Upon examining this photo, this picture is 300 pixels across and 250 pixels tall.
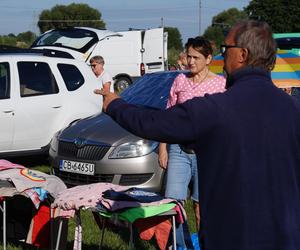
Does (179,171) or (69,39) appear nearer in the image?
(179,171)

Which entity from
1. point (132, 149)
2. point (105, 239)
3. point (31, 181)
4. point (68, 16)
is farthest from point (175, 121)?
point (68, 16)

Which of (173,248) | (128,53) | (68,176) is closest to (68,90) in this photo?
(68,176)

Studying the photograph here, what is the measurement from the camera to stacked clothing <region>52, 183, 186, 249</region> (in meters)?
4.21

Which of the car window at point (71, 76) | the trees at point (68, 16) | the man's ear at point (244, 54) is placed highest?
the man's ear at point (244, 54)

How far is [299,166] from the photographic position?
2855 millimetres

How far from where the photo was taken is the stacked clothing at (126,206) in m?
4.21

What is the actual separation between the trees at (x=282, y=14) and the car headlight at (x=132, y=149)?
215ft

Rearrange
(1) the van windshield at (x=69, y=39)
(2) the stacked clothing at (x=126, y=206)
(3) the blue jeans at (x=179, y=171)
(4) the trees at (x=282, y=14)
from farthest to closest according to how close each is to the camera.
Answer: (4) the trees at (x=282, y=14) → (1) the van windshield at (x=69, y=39) → (3) the blue jeans at (x=179, y=171) → (2) the stacked clothing at (x=126, y=206)

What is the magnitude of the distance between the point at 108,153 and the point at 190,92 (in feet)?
7.95

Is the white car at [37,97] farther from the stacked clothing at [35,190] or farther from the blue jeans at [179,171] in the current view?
the blue jeans at [179,171]

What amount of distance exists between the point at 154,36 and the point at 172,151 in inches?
751

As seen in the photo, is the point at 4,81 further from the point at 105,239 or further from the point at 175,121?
the point at 175,121

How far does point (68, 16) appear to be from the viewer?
4102 inches

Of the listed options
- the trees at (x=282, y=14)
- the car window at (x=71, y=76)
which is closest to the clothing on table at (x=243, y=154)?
the car window at (x=71, y=76)
